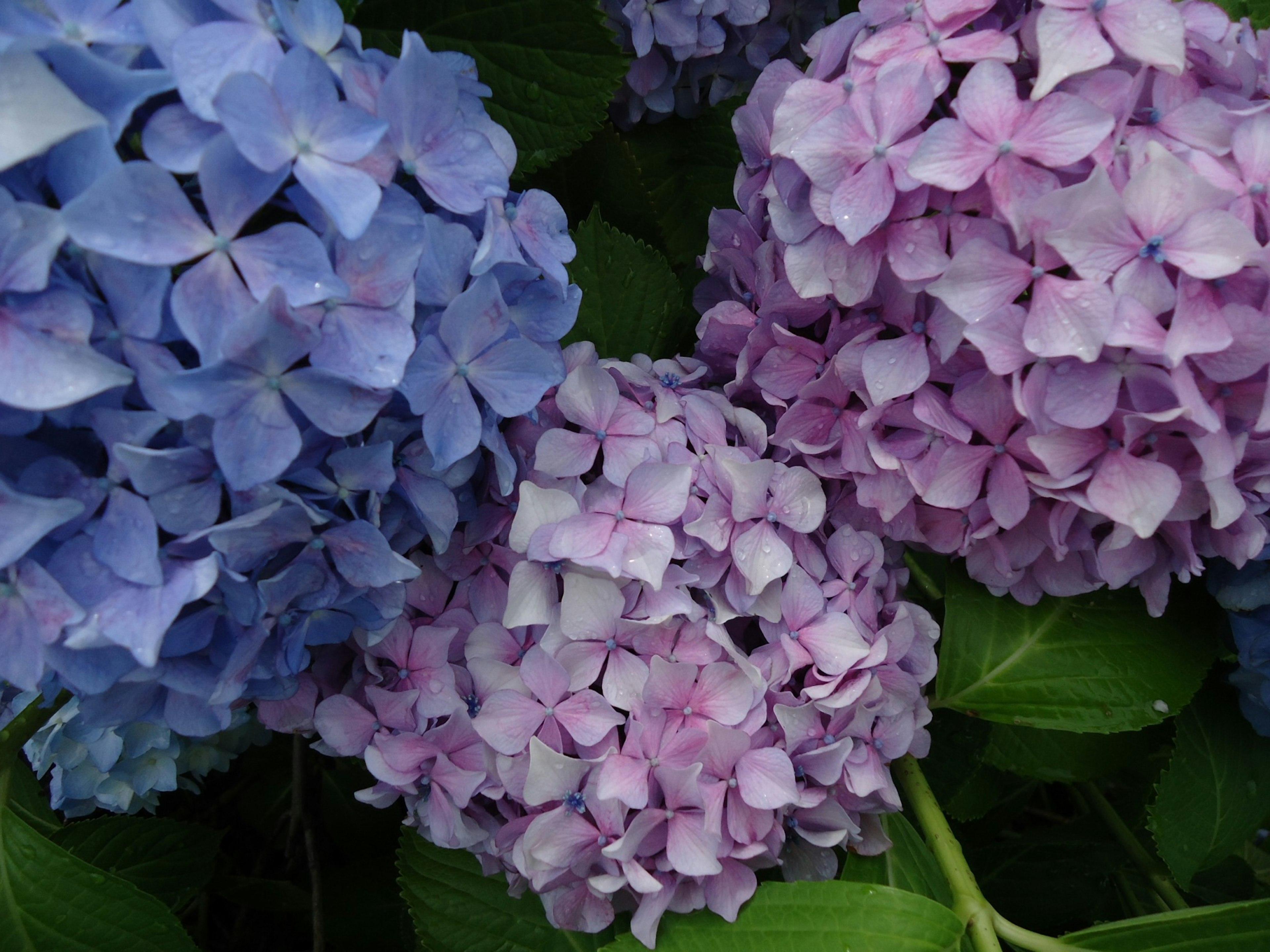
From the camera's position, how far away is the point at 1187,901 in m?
1.04

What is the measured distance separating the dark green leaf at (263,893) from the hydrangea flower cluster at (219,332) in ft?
1.65

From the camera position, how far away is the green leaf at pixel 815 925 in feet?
2.09

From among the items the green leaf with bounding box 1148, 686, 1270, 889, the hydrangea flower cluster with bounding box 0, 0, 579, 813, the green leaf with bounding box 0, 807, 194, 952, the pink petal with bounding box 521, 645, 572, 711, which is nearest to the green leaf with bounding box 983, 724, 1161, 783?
the green leaf with bounding box 1148, 686, 1270, 889

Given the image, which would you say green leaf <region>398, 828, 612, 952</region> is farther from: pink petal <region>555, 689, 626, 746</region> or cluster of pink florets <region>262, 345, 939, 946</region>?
pink petal <region>555, 689, 626, 746</region>

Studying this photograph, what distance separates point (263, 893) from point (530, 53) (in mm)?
792

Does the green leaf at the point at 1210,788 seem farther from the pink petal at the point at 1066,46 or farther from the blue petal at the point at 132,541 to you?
the blue petal at the point at 132,541

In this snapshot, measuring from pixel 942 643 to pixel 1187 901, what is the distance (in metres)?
0.54

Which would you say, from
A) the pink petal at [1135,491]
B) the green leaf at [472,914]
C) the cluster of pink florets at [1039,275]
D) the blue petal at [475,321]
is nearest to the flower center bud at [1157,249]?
the cluster of pink florets at [1039,275]

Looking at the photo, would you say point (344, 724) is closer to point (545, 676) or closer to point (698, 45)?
point (545, 676)

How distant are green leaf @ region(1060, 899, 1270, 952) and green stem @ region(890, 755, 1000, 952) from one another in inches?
2.6

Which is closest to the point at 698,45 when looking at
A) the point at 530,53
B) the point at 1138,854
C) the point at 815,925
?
the point at 530,53

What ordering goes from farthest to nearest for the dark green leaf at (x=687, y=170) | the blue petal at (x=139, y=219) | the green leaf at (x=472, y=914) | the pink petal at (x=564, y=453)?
the dark green leaf at (x=687, y=170), the green leaf at (x=472, y=914), the pink petal at (x=564, y=453), the blue petal at (x=139, y=219)

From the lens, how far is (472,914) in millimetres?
741

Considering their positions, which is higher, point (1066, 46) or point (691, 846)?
point (1066, 46)
